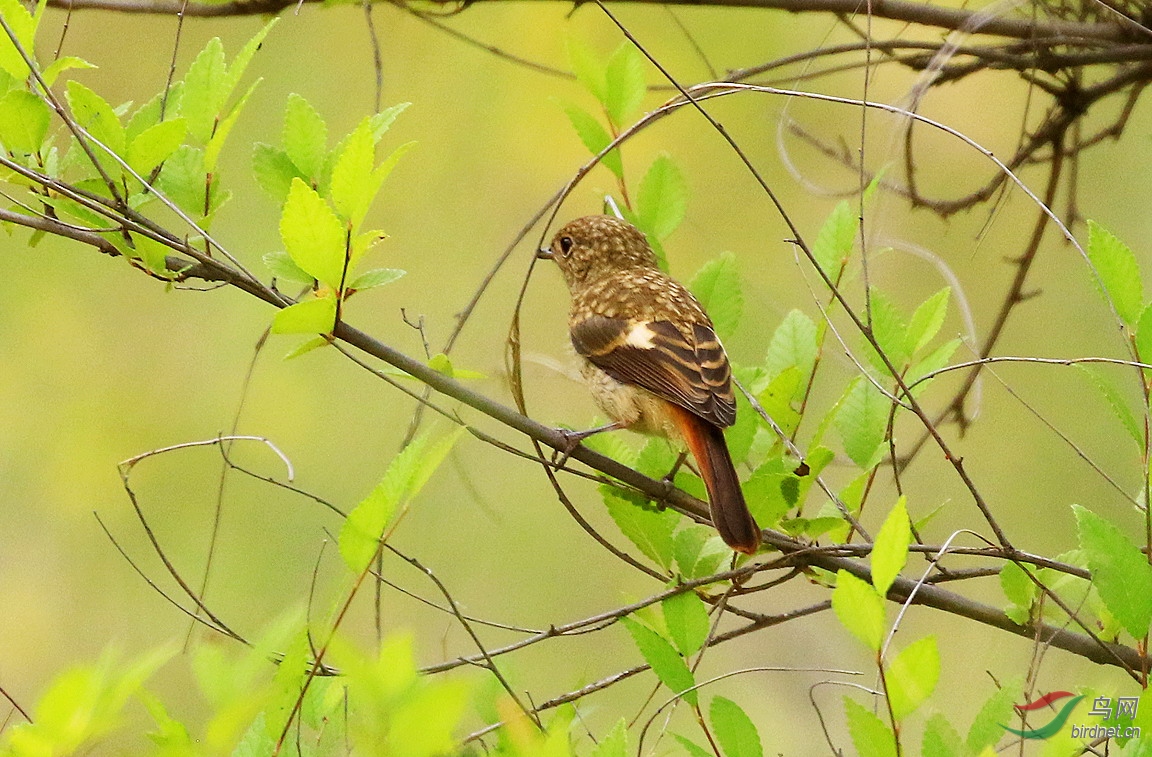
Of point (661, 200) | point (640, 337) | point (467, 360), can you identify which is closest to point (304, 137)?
point (661, 200)

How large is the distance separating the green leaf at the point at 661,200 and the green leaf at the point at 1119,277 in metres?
0.80

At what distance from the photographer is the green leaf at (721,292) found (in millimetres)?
2193

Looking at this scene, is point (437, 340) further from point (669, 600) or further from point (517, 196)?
point (669, 600)

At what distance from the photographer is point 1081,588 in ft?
5.96

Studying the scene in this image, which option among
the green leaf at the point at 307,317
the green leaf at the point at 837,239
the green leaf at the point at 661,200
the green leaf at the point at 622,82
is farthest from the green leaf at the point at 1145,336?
the green leaf at the point at 307,317

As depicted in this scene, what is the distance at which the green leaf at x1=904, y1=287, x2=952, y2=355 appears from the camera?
75.6 inches

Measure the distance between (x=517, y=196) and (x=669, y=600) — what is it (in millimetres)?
3042

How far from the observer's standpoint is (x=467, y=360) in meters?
3.90

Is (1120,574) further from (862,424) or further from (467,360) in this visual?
(467,360)

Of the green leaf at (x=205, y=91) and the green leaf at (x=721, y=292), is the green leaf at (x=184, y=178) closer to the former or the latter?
the green leaf at (x=205, y=91)

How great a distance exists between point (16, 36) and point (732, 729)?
47.1 inches

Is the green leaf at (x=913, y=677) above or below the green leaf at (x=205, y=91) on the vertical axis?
below

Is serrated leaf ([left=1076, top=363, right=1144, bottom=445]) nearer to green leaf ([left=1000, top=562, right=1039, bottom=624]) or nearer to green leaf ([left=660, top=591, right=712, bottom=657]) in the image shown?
green leaf ([left=1000, top=562, right=1039, bottom=624])

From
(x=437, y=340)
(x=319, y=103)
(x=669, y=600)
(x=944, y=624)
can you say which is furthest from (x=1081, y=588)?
(x=319, y=103)
